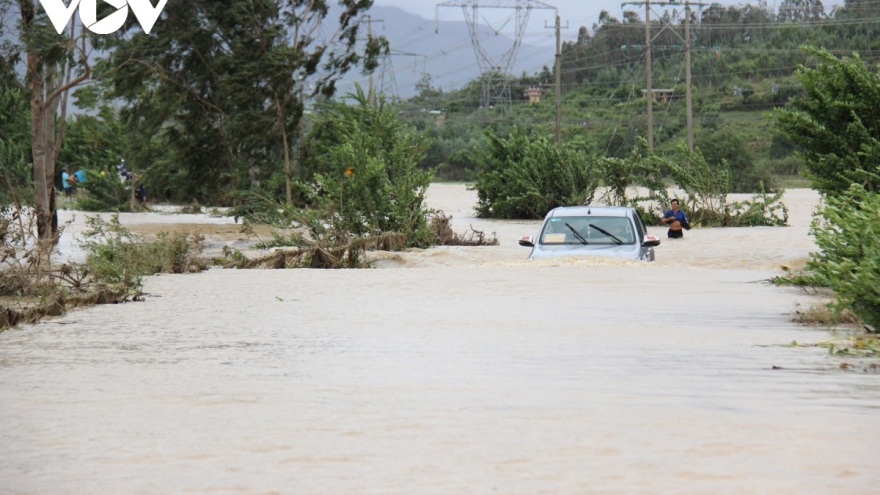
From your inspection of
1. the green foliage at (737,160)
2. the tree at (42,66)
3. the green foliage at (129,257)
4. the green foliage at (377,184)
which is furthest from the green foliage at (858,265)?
the green foliage at (737,160)

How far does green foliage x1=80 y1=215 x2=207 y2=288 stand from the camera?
650 inches

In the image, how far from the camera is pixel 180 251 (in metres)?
21.0

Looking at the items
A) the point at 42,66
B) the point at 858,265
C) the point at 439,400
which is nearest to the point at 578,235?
the point at 858,265

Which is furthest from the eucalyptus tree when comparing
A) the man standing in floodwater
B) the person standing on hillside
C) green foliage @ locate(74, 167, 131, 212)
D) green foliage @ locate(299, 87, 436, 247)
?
the person standing on hillside

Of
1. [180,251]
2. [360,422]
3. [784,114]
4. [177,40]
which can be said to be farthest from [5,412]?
[177,40]

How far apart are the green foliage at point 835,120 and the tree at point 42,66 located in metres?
14.3

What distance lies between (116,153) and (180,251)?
3953cm

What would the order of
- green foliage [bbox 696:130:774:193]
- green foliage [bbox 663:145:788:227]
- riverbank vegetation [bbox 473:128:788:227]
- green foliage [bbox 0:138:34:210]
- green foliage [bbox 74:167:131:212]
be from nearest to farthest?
green foliage [bbox 0:138:34:210] → green foliage [bbox 663:145:788:227] → riverbank vegetation [bbox 473:128:788:227] → green foliage [bbox 74:167:131:212] → green foliage [bbox 696:130:774:193]

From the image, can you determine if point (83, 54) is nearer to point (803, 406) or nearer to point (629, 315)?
point (629, 315)

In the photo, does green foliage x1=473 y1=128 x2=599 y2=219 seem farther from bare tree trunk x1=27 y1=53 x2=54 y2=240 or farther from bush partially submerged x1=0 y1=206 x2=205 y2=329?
bush partially submerged x1=0 y1=206 x2=205 y2=329

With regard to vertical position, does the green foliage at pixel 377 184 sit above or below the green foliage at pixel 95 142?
below

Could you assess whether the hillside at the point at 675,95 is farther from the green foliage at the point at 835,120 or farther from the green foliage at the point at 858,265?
the green foliage at the point at 858,265

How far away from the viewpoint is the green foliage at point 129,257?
16500 mm

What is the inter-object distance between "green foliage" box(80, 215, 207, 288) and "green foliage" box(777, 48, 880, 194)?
10193 millimetres
